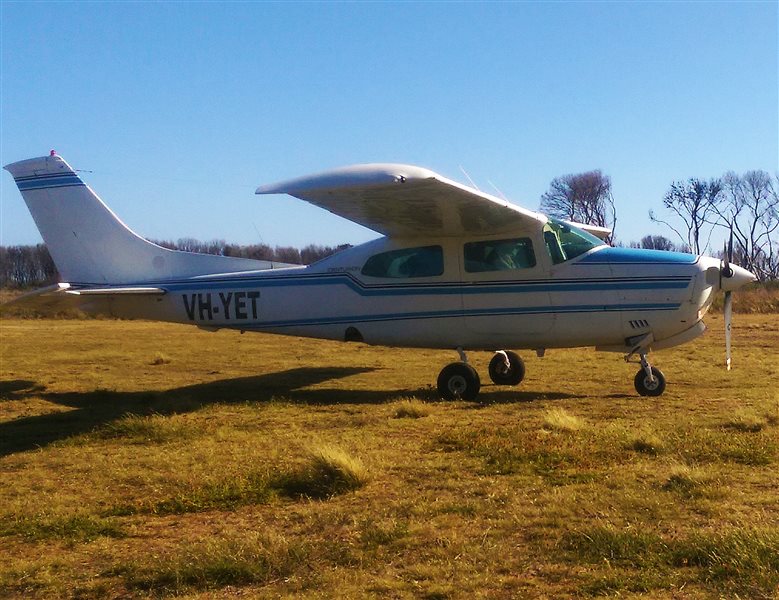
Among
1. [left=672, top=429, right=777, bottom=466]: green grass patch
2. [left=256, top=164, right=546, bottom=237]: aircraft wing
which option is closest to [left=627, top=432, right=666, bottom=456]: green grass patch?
[left=672, top=429, right=777, bottom=466]: green grass patch

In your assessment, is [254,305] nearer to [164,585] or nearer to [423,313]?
[423,313]

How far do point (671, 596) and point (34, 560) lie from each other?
3250mm

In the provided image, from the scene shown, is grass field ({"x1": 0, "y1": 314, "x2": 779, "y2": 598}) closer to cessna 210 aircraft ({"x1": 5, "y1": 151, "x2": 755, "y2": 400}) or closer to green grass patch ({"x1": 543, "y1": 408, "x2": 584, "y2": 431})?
green grass patch ({"x1": 543, "y1": 408, "x2": 584, "y2": 431})

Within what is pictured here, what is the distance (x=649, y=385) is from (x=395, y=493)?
→ 5.35 m

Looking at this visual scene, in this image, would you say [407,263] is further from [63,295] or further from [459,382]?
[63,295]

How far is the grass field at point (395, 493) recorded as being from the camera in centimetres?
361

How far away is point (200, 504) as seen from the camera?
500 cm

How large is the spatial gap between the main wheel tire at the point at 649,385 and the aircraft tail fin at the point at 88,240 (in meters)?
5.78

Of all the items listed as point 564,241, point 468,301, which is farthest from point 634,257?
point 468,301

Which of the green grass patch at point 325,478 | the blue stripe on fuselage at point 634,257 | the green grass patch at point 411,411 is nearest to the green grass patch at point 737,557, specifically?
the green grass patch at point 325,478

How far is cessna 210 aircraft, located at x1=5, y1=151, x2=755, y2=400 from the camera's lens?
30.8 ft

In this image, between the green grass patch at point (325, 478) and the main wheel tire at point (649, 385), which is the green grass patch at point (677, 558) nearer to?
the green grass patch at point (325, 478)

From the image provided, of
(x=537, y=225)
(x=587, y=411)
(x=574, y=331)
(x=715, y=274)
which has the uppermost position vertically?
(x=537, y=225)

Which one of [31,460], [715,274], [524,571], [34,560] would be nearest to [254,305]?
[31,460]
